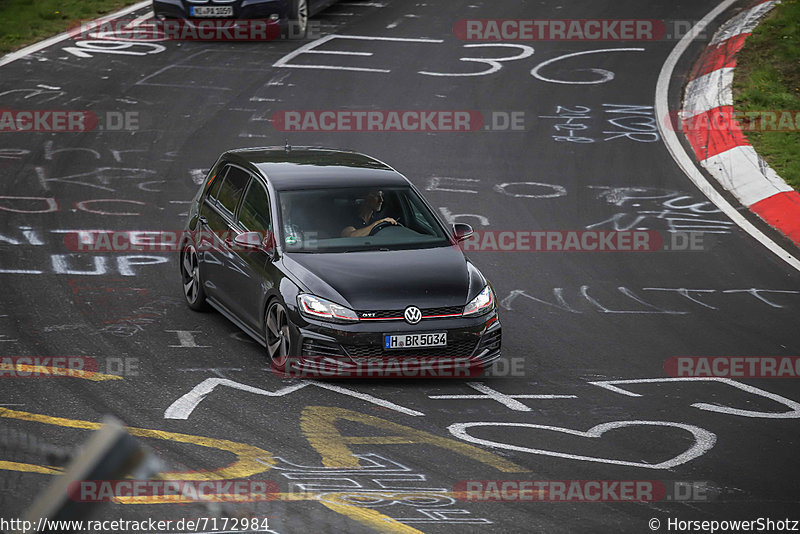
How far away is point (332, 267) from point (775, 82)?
1128 cm

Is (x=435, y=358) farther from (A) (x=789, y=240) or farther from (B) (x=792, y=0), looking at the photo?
(B) (x=792, y=0)

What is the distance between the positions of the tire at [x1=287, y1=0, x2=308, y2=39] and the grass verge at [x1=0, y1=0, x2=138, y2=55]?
13.7 ft

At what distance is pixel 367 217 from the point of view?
9992 millimetres

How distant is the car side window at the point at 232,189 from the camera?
34.8ft

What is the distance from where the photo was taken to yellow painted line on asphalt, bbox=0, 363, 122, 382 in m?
8.75

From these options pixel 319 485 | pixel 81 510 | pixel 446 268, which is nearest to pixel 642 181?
pixel 446 268

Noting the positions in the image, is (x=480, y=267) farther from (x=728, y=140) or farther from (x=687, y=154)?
(x=728, y=140)

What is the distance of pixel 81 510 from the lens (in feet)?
8.05

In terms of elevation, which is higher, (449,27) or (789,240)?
(449,27)

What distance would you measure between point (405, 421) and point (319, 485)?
4.65ft
